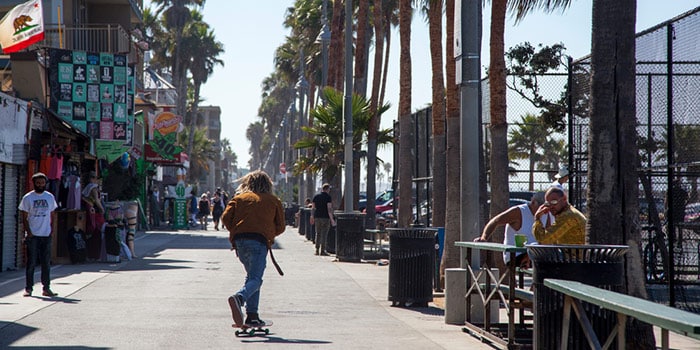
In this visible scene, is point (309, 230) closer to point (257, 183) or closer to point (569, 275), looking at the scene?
point (257, 183)

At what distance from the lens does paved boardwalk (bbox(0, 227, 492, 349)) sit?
9.96m

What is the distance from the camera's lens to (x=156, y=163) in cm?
4922

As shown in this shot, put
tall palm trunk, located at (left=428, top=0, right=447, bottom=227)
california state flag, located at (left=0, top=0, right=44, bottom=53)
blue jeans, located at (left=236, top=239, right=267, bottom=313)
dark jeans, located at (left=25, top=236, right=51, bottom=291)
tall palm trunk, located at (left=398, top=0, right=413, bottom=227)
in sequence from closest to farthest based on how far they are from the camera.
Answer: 1. blue jeans, located at (left=236, top=239, right=267, bottom=313)
2. dark jeans, located at (left=25, top=236, right=51, bottom=291)
3. tall palm trunk, located at (left=428, top=0, right=447, bottom=227)
4. tall palm trunk, located at (left=398, top=0, right=413, bottom=227)
5. california state flag, located at (left=0, top=0, right=44, bottom=53)

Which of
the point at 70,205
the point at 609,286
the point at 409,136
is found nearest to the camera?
the point at 609,286

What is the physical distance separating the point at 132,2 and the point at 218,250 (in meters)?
14.5

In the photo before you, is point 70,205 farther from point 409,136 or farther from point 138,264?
point 409,136

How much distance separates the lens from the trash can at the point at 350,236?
22.5m

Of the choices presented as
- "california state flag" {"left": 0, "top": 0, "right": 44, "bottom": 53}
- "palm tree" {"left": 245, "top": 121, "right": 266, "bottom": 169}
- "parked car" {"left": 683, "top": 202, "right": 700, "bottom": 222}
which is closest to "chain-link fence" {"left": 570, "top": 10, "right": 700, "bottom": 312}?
"parked car" {"left": 683, "top": 202, "right": 700, "bottom": 222}

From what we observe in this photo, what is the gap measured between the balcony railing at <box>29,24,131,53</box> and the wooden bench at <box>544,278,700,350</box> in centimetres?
2696

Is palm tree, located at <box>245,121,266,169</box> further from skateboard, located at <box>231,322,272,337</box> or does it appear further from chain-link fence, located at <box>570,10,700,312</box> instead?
skateboard, located at <box>231,322,272,337</box>

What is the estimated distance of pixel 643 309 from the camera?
16.8 ft

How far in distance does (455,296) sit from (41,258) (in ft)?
20.1

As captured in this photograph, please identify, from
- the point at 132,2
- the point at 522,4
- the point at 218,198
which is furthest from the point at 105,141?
the point at 218,198

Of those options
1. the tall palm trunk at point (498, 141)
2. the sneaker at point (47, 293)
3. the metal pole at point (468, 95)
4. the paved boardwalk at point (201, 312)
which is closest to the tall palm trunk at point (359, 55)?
the paved boardwalk at point (201, 312)
